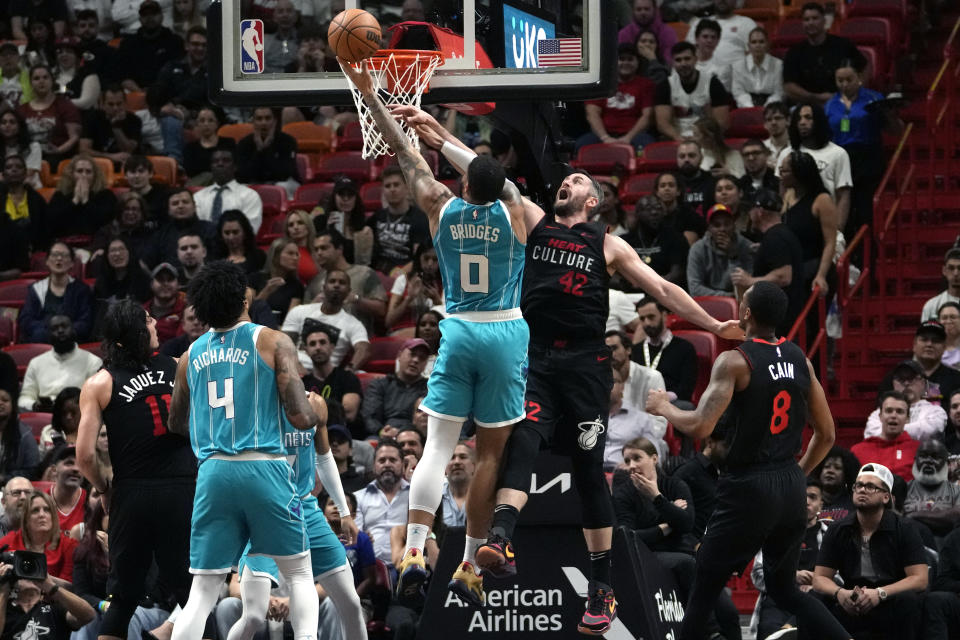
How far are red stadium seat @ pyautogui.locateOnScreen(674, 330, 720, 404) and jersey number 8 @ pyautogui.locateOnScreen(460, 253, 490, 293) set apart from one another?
208 inches

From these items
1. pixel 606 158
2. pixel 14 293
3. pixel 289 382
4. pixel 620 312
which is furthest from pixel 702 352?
pixel 14 293

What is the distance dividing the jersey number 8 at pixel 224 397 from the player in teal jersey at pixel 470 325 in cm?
104

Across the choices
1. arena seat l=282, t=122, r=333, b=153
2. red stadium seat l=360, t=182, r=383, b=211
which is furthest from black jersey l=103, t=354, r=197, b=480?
arena seat l=282, t=122, r=333, b=153

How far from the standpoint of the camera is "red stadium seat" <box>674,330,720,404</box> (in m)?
13.7

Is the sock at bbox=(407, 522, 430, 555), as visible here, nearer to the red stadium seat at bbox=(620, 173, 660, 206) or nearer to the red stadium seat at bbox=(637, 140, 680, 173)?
the red stadium seat at bbox=(620, 173, 660, 206)

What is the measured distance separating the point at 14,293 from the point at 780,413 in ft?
32.9

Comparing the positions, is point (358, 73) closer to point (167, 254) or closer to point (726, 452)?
point (726, 452)

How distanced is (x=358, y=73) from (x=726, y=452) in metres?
2.94

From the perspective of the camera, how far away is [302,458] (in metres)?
9.27

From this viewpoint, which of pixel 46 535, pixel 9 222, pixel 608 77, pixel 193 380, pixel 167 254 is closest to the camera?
pixel 193 380

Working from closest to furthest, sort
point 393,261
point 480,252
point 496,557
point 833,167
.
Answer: point 496,557, point 480,252, point 833,167, point 393,261

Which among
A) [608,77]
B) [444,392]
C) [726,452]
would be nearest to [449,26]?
[608,77]

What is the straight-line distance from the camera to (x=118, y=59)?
20.0m

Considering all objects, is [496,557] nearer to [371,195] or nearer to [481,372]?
[481,372]
